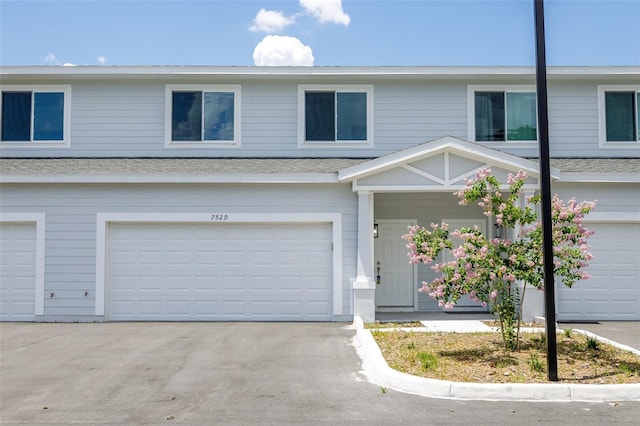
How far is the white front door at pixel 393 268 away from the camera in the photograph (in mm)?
14875

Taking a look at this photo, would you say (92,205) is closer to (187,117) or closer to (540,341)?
(187,117)

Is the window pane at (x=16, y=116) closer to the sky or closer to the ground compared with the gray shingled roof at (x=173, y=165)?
closer to the sky

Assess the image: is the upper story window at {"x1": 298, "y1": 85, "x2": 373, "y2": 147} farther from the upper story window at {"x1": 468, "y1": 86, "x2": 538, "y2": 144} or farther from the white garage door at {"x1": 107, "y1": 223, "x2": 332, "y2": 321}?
the white garage door at {"x1": 107, "y1": 223, "x2": 332, "y2": 321}

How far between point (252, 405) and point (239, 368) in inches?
72.7

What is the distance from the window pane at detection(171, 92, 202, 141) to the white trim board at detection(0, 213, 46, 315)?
3827 millimetres

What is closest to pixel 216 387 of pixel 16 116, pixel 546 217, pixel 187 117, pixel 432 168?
pixel 546 217

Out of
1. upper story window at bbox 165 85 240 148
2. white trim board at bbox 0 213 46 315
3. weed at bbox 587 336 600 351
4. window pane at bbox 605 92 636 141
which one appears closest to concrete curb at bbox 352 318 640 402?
weed at bbox 587 336 600 351

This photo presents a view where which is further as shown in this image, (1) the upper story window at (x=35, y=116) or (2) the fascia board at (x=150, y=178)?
(1) the upper story window at (x=35, y=116)

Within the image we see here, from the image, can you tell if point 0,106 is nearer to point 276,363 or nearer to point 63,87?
point 63,87

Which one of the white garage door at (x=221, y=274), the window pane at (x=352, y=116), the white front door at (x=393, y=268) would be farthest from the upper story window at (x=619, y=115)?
the white garage door at (x=221, y=274)

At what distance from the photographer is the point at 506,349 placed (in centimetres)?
923

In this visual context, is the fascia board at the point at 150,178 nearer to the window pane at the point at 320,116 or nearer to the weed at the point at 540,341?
the window pane at the point at 320,116

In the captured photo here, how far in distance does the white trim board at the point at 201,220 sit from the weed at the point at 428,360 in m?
4.56

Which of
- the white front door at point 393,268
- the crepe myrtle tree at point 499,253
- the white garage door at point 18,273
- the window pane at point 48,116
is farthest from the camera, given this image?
the window pane at point 48,116
